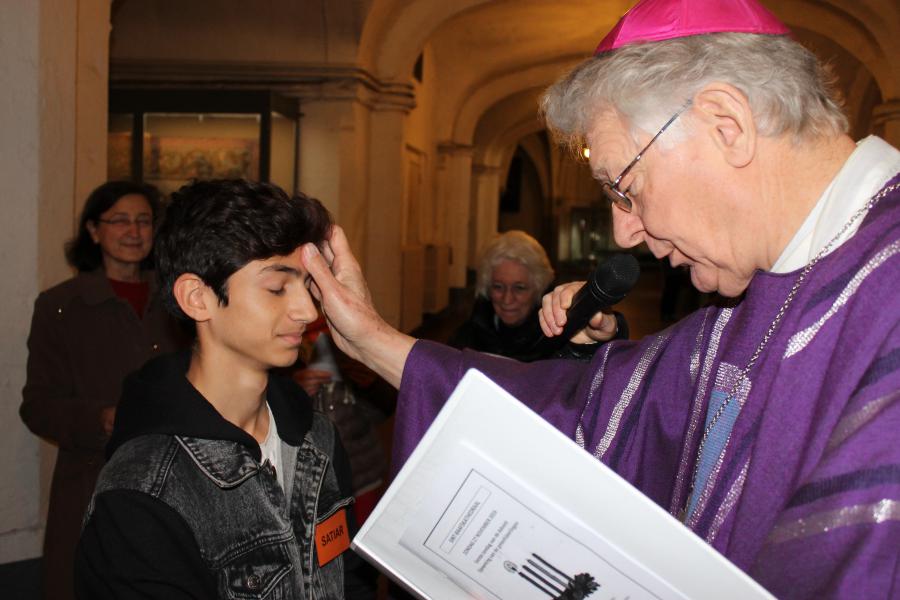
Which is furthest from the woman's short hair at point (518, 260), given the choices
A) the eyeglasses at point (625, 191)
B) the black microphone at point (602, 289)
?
the eyeglasses at point (625, 191)

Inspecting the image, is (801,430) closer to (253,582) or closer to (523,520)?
(523,520)

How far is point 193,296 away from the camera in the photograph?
80.6 inches

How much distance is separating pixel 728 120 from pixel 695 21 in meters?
0.24

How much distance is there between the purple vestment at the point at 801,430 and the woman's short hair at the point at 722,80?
208mm

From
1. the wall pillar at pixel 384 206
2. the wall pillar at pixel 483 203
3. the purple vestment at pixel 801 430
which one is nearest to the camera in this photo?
the purple vestment at pixel 801 430

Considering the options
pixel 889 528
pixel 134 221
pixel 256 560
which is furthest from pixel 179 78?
pixel 889 528

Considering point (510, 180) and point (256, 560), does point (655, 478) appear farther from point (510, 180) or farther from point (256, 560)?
point (510, 180)

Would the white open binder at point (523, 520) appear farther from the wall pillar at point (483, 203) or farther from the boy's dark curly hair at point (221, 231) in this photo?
the wall pillar at point (483, 203)

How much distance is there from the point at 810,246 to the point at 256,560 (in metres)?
1.23

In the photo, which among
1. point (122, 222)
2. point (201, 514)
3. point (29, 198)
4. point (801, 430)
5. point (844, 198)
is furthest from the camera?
point (29, 198)

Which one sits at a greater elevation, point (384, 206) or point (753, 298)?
point (384, 206)

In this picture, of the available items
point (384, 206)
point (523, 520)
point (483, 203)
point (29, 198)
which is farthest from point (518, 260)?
point (483, 203)

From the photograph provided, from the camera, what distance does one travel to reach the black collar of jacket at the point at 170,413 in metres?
1.80

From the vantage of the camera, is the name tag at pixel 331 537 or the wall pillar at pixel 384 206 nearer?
the name tag at pixel 331 537
